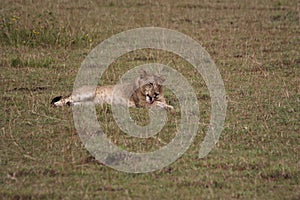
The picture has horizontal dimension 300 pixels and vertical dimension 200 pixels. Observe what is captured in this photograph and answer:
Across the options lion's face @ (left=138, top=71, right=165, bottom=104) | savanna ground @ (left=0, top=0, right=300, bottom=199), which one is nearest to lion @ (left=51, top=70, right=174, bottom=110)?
lion's face @ (left=138, top=71, right=165, bottom=104)

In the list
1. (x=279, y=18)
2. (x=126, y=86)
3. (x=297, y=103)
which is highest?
(x=279, y=18)

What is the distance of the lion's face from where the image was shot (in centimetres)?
845

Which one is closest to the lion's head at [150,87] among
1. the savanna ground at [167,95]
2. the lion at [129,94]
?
the lion at [129,94]

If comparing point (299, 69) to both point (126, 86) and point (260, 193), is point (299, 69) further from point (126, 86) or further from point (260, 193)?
point (260, 193)

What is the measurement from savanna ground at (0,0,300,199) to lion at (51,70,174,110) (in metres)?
0.36

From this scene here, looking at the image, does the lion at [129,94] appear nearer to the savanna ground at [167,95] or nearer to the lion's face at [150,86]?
the lion's face at [150,86]

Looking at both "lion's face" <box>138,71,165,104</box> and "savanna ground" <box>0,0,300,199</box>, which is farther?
"lion's face" <box>138,71,165,104</box>

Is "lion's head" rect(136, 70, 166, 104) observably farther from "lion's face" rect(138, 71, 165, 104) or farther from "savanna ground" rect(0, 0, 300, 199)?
"savanna ground" rect(0, 0, 300, 199)

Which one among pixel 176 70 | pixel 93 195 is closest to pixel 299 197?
pixel 93 195

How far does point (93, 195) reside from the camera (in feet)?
17.8

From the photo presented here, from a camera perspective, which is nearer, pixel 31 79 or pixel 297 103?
pixel 297 103

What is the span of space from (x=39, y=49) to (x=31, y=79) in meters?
1.94

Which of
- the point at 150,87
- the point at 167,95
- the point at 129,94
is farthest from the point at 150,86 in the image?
the point at 167,95

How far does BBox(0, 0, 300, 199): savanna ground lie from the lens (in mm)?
5703
